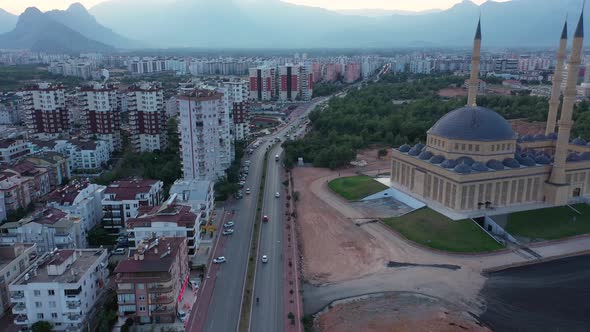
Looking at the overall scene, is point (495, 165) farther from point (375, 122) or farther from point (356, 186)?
point (375, 122)

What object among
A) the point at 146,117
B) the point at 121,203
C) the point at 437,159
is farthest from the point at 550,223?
the point at 146,117

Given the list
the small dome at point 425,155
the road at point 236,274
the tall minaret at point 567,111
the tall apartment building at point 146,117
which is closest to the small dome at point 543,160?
the tall minaret at point 567,111

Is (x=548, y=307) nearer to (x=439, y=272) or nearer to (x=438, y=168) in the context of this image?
(x=439, y=272)

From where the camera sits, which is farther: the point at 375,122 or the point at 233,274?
the point at 375,122

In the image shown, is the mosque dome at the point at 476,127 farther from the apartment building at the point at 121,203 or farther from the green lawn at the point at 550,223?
the apartment building at the point at 121,203

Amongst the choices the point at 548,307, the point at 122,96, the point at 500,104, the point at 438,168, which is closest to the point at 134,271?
the point at 548,307
